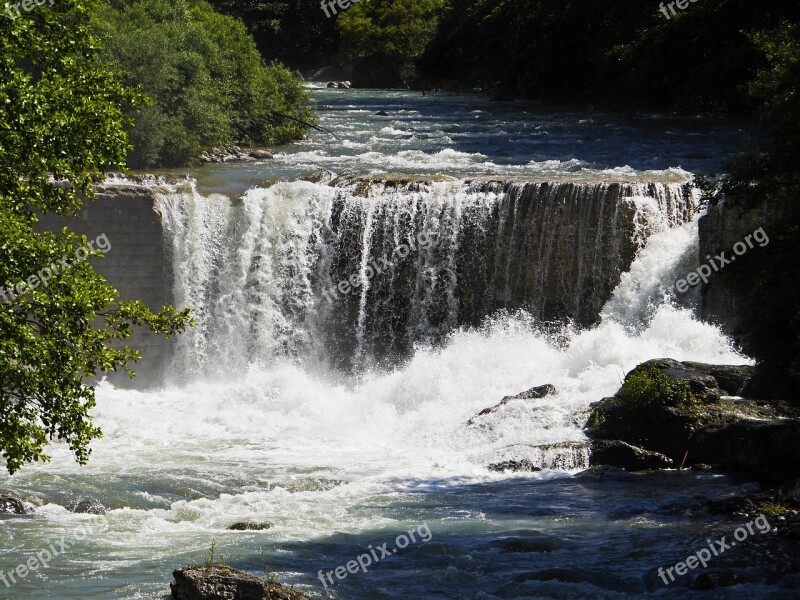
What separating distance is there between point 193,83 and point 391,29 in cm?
3204

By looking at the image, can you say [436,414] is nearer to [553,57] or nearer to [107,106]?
[107,106]

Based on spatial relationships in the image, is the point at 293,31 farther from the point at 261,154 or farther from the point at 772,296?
the point at 772,296

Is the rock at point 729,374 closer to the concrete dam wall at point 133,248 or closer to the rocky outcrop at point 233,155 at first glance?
the concrete dam wall at point 133,248

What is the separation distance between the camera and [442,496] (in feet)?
45.4

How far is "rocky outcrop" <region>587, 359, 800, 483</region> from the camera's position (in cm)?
1350

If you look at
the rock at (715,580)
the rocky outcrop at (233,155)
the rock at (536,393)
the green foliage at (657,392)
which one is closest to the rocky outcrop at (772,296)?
the green foliage at (657,392)

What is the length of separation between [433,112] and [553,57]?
456 centimetres

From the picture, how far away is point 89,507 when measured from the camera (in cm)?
1324

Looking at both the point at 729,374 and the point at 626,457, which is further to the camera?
the point at 729,374

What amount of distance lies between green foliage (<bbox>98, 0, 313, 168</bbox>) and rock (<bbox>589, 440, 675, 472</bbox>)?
13.1 metres

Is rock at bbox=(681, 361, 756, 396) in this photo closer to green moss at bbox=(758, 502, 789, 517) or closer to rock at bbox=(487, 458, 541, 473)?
rock at bbox=(487, 458, 541, 473)

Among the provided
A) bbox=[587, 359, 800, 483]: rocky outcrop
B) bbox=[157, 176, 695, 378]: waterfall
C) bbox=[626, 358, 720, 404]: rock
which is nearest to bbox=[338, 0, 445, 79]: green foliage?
bbox=[157, 176, 695, 378]: waterfall

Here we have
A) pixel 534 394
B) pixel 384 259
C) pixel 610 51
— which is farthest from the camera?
pixel 610 51

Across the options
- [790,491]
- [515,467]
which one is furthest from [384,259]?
[790,491]
